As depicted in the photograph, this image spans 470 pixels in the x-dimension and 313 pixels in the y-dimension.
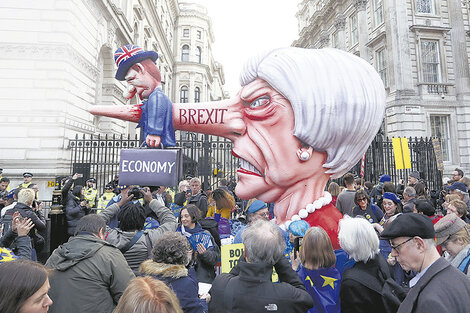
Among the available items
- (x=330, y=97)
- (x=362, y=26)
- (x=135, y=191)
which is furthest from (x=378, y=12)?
(x=135, y=191)

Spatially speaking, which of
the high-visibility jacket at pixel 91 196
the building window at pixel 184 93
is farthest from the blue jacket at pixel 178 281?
the building window at pixel 184 93

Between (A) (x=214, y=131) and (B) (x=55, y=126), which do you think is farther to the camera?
(B) (x=55, y=126)

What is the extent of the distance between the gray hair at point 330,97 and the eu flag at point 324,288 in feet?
5.02

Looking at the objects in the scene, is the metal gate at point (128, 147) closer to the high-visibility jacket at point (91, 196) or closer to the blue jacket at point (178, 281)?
the high-visibility jacket at point (91, 196)

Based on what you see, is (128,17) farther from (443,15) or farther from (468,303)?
(468,303)

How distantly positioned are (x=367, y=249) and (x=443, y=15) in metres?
20.3

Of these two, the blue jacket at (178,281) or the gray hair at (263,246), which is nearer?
the gray hair at (263,246)

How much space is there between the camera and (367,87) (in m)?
3.39

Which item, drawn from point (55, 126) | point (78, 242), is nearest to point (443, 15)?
point (55, 126)

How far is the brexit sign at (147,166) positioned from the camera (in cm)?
354

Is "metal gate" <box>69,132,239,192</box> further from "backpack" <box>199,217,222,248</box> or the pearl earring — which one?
the pearl earring

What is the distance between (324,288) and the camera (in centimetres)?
218

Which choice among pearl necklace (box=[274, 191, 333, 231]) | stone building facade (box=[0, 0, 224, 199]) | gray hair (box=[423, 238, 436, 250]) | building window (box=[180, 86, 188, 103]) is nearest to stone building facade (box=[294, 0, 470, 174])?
pearl necklace (box=[274, 191, 333, 231])

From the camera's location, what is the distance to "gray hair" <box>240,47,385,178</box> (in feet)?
10.9
